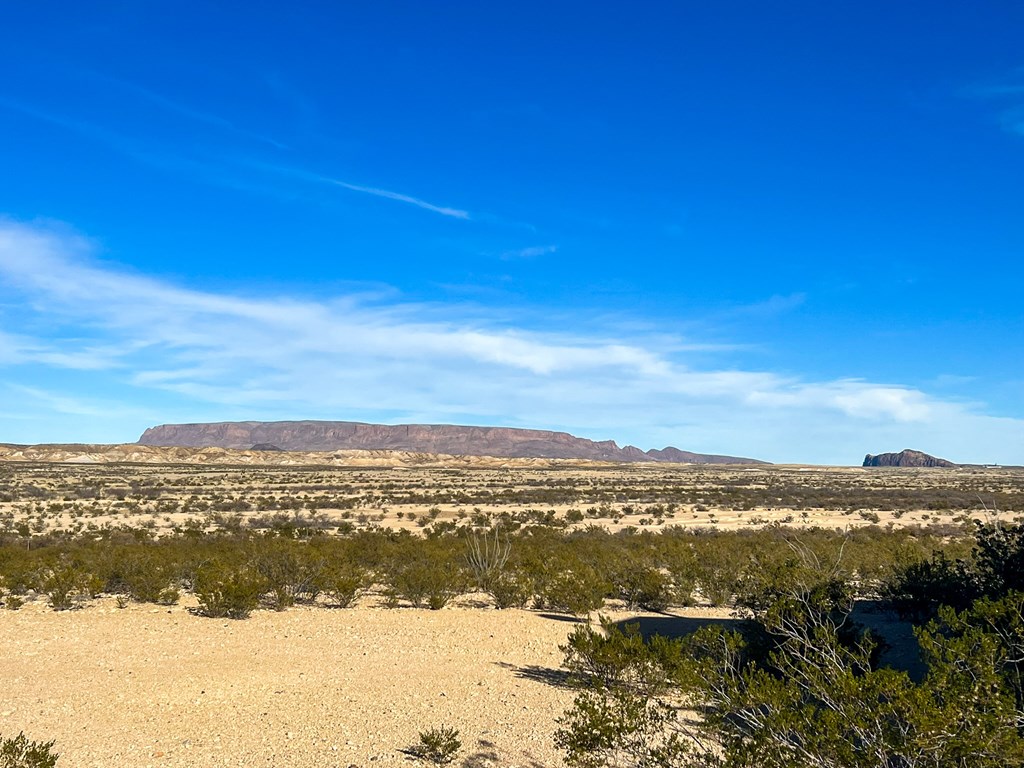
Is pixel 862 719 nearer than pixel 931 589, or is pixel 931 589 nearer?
pixel 862 719

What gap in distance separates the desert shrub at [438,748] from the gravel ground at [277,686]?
0.42ft

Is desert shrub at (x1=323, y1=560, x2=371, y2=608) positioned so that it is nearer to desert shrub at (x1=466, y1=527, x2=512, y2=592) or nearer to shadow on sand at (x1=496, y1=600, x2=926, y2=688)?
desert shrub at (x1=466, y1=527, x2=512, y2=592)

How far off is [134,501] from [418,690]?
123 feet

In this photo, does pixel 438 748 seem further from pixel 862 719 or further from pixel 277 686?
pixel 862 719

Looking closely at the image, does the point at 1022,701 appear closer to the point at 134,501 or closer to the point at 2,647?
the point at 2,647

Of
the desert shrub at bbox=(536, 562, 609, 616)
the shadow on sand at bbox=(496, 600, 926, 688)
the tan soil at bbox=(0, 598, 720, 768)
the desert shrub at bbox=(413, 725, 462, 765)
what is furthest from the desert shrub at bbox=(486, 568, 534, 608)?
the desert shrub at bbox=(413, 725, 462, 765)

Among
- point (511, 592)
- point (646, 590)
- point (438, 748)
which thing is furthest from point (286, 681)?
point (646, 590)

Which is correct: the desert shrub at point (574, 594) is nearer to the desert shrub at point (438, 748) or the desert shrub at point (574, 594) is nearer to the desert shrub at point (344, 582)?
the desert shrub at point (344, 582)

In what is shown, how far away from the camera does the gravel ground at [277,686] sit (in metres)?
6.35

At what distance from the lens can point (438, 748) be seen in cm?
614

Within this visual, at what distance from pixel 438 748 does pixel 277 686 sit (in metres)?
2.75

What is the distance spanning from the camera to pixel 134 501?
1564 inches

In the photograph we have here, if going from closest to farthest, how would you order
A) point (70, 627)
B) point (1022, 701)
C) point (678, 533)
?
point (1022, 701)
point (70, 627)
point (678, 533)

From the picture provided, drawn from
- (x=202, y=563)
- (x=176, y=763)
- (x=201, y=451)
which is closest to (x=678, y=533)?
(x=202, y=563)
